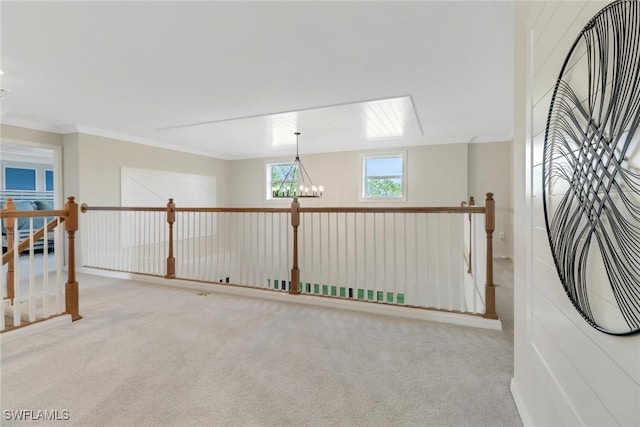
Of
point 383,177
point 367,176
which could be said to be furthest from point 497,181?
point 367,176

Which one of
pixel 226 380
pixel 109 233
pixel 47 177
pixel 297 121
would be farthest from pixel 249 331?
pixel 47 177

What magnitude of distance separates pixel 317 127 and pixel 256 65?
227 cm

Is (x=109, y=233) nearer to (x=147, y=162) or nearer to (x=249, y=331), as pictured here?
(x=147, y=162)

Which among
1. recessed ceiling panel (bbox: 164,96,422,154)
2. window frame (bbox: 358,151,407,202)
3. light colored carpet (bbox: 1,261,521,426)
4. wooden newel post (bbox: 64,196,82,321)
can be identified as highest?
recessed ceiling panel (bbox: 164,96,422,154)

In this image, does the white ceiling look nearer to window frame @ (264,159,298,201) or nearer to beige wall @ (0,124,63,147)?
beige wall @ (0,124,63,147)

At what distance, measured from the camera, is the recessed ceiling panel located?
403 centimetres

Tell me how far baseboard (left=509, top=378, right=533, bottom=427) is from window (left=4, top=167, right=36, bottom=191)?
11.9 metres

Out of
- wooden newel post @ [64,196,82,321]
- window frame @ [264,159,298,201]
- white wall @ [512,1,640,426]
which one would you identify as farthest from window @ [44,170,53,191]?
white wall @ [512,1,640,426]

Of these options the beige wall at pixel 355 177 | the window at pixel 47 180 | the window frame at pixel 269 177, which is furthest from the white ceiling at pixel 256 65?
the window at pixel 47 180

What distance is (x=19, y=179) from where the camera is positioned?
8.58m

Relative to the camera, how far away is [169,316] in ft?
9.20

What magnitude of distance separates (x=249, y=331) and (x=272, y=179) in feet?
17.7

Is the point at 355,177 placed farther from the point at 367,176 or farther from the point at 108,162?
the point at 108,162

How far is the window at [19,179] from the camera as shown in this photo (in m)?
8.32
